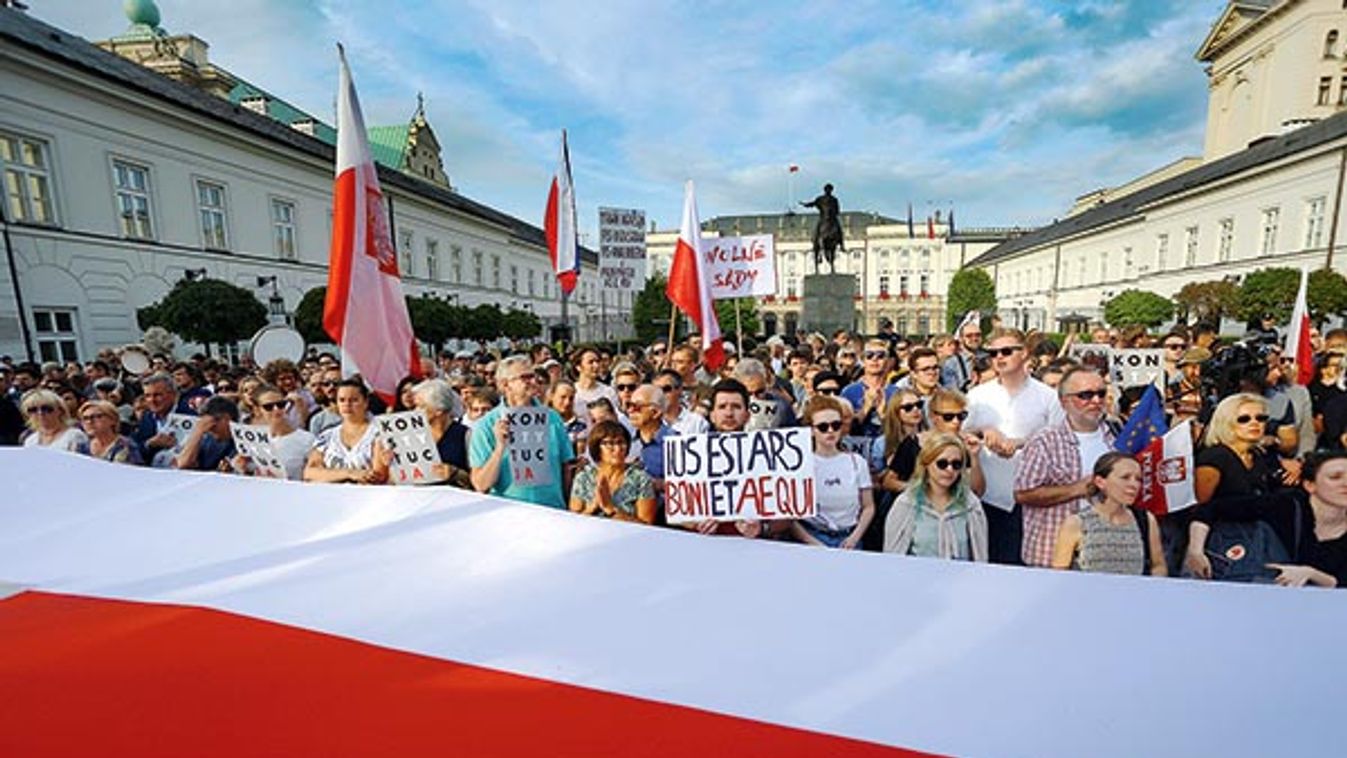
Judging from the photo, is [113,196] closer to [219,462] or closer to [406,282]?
[406,282]

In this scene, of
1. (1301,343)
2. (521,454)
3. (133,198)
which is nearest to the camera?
(521,454)

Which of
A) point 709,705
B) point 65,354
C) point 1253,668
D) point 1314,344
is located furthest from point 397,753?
point 65,354

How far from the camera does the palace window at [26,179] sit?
50.9 feet

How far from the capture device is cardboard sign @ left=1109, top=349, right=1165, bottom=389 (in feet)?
20.1

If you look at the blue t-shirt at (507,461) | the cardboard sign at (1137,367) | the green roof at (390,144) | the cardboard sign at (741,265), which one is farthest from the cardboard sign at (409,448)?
the green roof at (390,144)

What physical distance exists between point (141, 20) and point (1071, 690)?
62029 millimetres

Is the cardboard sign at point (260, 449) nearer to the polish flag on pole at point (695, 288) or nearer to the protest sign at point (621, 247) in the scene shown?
the polish flag on pole at point (695, 288)

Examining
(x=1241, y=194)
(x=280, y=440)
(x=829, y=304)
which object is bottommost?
(x=280, y=440)

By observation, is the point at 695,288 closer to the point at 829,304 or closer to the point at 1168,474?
the point at 1168,474

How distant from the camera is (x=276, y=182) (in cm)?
2514

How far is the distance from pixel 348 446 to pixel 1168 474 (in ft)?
14.8

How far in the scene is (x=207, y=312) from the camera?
51.3ft

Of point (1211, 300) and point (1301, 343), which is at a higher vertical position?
point (1211, 300)

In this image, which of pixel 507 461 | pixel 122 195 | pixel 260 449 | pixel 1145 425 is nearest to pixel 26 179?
pixel 122 195
